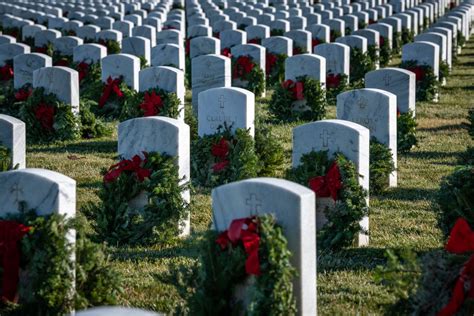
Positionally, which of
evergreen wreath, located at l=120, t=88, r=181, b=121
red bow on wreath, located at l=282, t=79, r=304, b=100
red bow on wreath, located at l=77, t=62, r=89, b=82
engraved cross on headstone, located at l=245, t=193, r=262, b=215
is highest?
engraved cross on headstone, located at l=245, t=193, r=262, b=215

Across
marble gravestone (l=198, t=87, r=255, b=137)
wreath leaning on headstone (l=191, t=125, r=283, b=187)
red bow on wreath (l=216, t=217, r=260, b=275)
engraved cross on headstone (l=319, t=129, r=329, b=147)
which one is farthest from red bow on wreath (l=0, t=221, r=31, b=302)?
marble gravestone (l=198, t=87, r=255, b=137)

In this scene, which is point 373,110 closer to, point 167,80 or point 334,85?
point 167,80

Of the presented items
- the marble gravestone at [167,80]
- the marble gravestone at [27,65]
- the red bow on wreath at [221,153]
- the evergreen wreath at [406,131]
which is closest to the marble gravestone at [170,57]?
the marble gravestone at [27,65]

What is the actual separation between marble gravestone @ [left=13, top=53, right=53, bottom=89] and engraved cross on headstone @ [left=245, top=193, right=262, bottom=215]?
344 inches

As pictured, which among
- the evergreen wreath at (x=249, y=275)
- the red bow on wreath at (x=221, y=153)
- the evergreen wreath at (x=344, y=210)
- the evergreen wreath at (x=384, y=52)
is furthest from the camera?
the evergreen wreath at (x=384, y=52)

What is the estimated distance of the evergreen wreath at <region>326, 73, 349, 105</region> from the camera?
1650cm

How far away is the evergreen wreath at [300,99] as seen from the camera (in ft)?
48.0

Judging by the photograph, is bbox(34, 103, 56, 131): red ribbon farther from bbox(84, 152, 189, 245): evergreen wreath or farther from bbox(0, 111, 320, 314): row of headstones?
bbox(0, 111, 320, 314): row of headstones

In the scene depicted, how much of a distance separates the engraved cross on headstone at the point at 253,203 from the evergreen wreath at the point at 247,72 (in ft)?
34.9

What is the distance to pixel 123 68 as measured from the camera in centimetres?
1459

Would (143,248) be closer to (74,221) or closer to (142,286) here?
(142,286)

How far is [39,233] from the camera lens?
6.59 meters

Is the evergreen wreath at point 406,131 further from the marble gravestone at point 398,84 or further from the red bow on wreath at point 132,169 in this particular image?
the red bow on wreath at point 132,169

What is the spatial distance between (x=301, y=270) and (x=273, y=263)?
0.30 m
